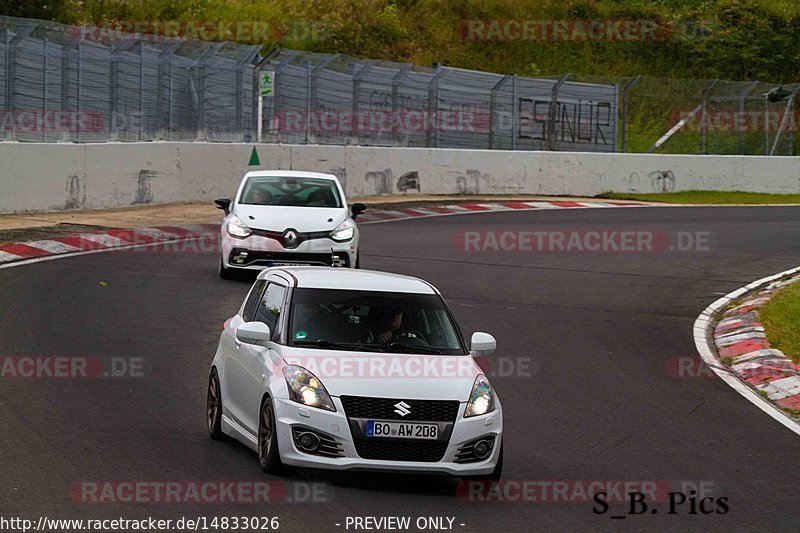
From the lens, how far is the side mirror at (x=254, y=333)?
902cm

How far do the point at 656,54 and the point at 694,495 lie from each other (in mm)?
55240

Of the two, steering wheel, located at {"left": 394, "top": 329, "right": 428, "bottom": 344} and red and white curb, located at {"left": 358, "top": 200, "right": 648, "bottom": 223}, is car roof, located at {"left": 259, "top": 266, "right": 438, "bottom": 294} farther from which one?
red and white curb, located at {"left": 358, "top": 200, "right": 648, "bottom": 223}

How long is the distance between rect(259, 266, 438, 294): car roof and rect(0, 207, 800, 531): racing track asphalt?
4.25 ft

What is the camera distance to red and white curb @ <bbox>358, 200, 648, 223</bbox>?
1212 inches

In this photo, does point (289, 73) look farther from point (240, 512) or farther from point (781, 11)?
point (781, 11)

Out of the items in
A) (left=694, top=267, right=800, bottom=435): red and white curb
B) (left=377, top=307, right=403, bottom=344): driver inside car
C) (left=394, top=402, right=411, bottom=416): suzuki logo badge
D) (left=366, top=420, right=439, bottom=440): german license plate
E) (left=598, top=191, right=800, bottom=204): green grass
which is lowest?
(left=694, top=267, right=800, bottom=435): red and white curb

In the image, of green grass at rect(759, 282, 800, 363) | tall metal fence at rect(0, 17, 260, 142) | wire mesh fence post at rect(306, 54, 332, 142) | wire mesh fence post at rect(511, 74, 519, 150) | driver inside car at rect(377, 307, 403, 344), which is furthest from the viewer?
wire mesh fence post at rect(511, 74, 519, 150)

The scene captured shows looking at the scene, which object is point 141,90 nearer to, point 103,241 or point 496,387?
point 103,241

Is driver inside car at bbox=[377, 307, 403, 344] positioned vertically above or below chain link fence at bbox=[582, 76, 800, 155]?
below

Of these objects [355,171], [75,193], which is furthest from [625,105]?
[75,193]

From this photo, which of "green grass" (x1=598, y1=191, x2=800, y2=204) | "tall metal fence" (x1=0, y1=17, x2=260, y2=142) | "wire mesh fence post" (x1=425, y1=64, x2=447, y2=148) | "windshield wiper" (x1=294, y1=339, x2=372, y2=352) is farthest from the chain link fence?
"windshield wiper" (x1=294, y1=339, x2=372, y2=352)

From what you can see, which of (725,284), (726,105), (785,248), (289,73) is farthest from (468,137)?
(725,284)

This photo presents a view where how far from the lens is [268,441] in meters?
8.66

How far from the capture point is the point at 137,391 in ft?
37.7
